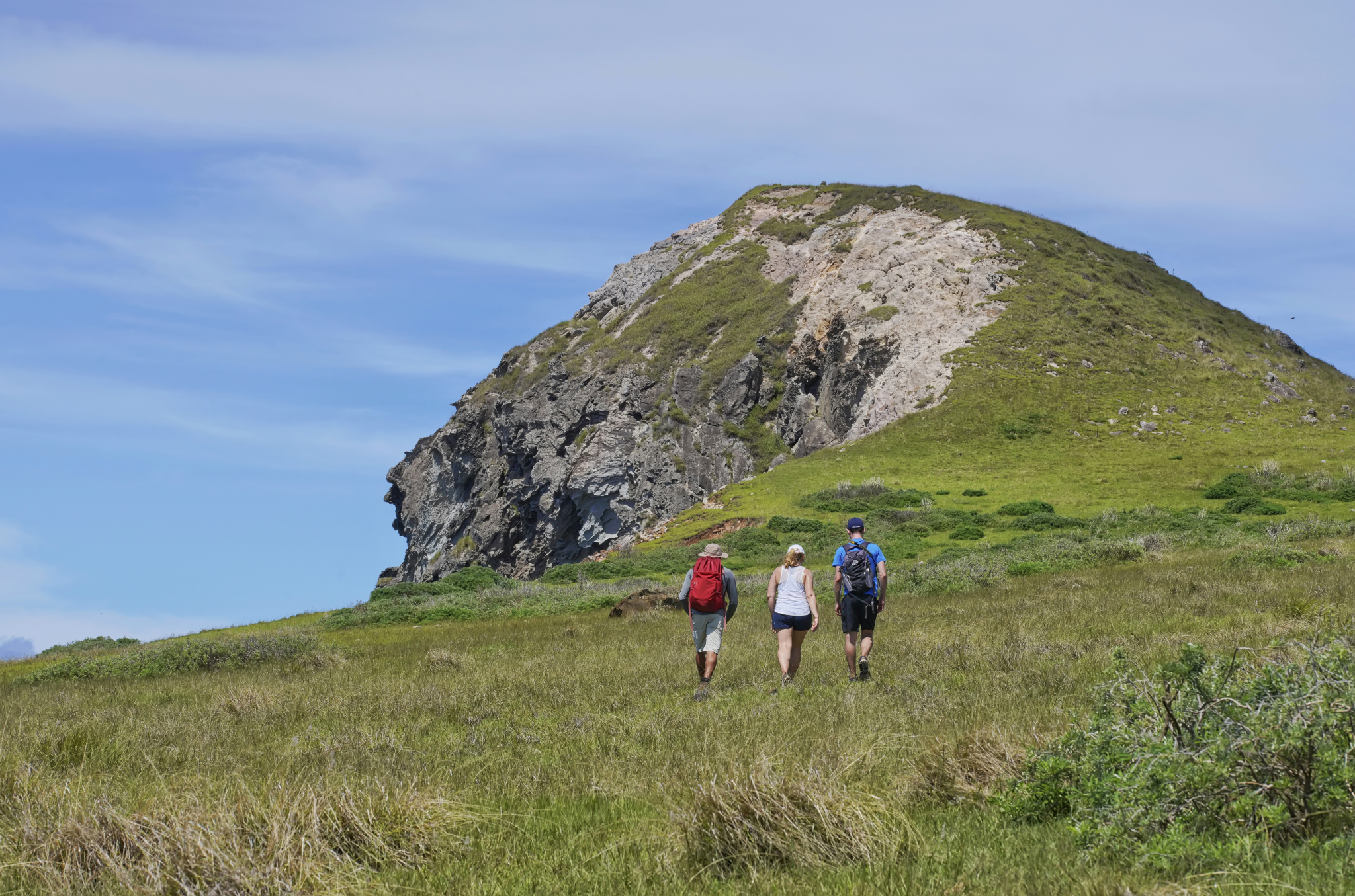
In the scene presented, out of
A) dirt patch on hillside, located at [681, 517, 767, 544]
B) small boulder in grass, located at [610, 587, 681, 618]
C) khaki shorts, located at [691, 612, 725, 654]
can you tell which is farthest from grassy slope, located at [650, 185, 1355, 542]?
khaki shorts, located at [691, 612, 725, 654]

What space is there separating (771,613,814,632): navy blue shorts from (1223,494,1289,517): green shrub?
3065 cm

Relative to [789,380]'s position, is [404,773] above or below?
below

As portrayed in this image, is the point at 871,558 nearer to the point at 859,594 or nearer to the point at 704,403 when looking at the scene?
the point at 859,594

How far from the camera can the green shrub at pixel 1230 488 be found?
40312 millimetres

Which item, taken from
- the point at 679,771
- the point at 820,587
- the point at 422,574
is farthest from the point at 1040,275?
the point at 679,771

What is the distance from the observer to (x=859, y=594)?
42.0 ft

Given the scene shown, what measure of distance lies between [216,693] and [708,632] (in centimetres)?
731

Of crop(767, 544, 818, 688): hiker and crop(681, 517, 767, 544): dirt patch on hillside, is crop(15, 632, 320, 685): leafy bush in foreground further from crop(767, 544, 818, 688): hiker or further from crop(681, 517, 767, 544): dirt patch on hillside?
crop(681, 517, 767, 544): dirt patch on hillside

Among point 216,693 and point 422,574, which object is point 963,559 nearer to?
point 216,693

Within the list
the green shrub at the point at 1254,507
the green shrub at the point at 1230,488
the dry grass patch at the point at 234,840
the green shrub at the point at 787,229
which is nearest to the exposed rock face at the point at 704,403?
the green shrub at the point at 787,229

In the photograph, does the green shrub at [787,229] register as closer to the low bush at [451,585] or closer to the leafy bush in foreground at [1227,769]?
the low bush at [451,585]

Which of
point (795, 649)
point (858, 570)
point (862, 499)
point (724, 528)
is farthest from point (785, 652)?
point (724, 528)

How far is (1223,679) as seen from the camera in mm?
5441

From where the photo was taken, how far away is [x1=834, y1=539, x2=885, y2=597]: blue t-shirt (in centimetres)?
1292
